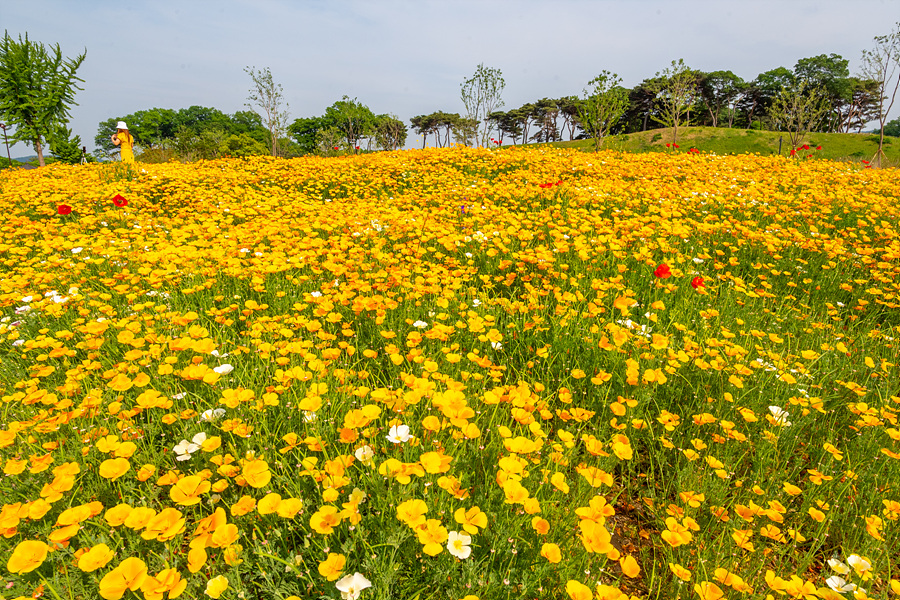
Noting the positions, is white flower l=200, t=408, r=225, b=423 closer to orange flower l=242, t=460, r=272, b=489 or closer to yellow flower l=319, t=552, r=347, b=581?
orange flower l=242, t=460, r=272, b=489

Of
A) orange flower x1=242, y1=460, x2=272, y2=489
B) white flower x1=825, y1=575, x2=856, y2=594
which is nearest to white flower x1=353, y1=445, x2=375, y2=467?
orange flower x1=242, y1=460, x2=272, y2=489

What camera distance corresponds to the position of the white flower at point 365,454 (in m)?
1.68

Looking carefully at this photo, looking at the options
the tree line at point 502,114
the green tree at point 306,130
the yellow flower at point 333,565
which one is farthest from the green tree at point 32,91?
the green tree at point 306,130

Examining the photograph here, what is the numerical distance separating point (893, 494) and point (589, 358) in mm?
1502

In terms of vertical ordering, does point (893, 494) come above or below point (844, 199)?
below

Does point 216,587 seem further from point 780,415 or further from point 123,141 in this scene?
point 123,141

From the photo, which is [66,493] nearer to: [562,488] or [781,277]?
[562,488]

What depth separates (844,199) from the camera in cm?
636

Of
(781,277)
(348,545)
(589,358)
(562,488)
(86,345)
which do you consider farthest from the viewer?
(781,277)

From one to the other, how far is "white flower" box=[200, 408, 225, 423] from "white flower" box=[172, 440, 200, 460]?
0.39 feet

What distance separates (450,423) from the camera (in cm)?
187

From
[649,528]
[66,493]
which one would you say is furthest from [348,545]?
[649,528]

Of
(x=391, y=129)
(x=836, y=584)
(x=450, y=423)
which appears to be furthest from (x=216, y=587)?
(x=391, y=129)

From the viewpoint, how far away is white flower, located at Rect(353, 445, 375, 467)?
5.51ft
